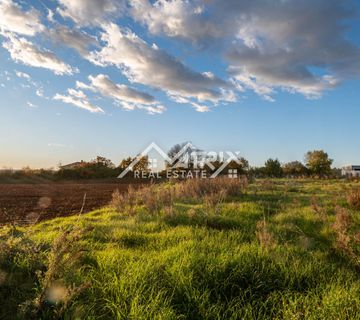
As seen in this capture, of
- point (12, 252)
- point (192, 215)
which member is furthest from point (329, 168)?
point (12, 252)

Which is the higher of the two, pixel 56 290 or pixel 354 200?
pixel 354 200

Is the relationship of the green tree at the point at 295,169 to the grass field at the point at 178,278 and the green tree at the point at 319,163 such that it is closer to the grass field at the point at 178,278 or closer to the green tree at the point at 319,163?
the green tree at the point at 319,163

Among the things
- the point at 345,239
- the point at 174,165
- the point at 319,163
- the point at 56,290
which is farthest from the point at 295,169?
the point at 56,290

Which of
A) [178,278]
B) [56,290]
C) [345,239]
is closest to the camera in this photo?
[56,290]

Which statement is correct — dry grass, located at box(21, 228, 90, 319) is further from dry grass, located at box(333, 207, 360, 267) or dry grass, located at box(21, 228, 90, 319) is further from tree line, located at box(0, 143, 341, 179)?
tree line, located at box(0, 143, 341, 179)

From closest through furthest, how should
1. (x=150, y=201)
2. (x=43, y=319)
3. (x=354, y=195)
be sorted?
(x=43, y=319) < (x=150, y=201) < (x=354, y=195)

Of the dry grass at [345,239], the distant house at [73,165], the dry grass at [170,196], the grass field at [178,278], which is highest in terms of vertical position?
the distant house at [73,165]

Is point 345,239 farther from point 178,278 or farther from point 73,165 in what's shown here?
point 73,165

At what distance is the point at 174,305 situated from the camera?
3.10 meters

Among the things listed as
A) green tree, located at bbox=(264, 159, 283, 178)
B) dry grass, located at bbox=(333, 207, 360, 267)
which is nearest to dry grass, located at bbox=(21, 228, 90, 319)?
dry grass, located at bbox=(333, 207, 360, 267)

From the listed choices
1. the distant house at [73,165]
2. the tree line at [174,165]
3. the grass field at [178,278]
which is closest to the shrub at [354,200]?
the grass field at [178,278]

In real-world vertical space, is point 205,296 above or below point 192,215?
below

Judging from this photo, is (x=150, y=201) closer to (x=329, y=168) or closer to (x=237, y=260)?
(x=237, y=260)

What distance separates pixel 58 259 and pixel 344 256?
4.17m
